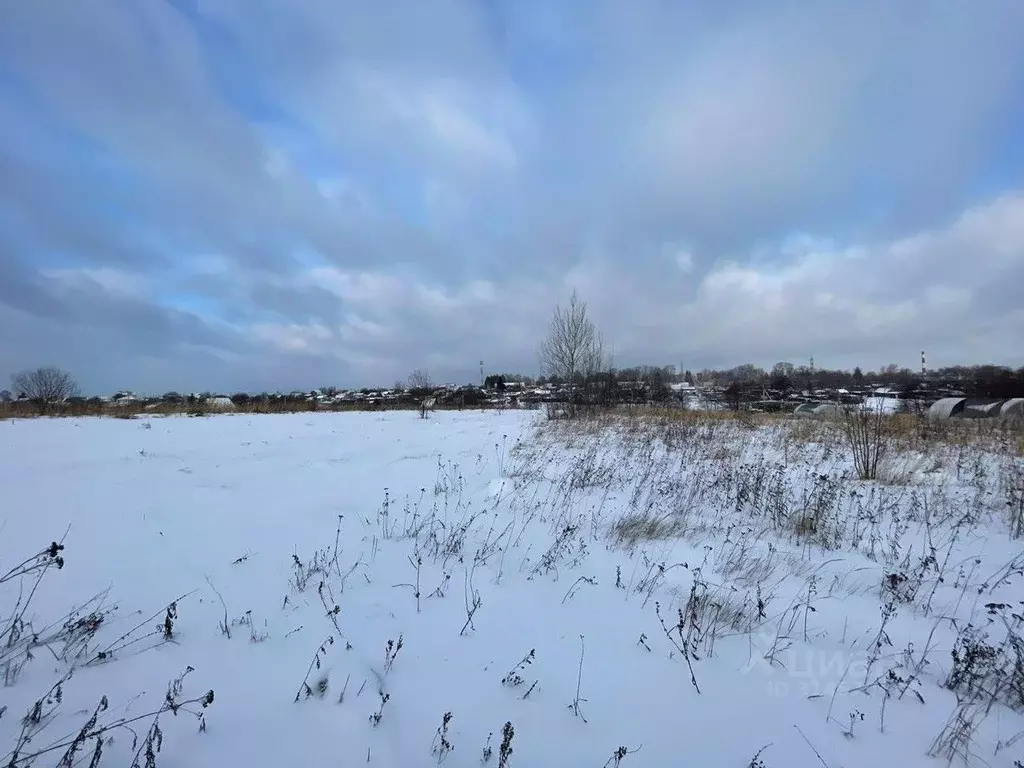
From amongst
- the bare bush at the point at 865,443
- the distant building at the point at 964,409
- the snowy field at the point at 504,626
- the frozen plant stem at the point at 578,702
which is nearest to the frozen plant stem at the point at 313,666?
the snowy field at the point at 504,626

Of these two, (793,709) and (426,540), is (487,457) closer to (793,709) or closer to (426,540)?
(426,540)

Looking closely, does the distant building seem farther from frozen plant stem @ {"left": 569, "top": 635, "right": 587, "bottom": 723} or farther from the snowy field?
frozen plant stem @ {"left": 569, "top": 635, "right": 587, "bottom": 723}

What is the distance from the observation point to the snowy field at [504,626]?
1.96 metres

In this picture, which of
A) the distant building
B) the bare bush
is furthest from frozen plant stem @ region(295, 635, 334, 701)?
the distant building

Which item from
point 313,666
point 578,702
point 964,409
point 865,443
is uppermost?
point 865,443

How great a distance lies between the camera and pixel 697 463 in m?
7.94

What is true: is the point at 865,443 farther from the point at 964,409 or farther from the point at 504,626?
the point at 964,409

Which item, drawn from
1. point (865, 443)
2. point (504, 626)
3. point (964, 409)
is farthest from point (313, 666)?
point (964, 409)

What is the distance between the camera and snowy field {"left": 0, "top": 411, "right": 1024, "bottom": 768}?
196 centimetres

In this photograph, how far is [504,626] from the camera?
111 inches

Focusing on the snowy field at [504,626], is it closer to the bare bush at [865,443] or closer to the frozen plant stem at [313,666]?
the frozen plant stem at [313,666]

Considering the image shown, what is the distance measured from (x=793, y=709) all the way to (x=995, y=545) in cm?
408

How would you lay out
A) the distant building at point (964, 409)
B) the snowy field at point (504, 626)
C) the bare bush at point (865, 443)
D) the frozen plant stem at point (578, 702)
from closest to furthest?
the snowy field at point (504, 626) → the frozen plant stem at point (578, 702) → the bare bush at point (865, 443) → the distant building at point (964, 409)

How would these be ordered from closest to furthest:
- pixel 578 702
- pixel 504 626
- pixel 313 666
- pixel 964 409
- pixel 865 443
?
pixel 578 702 → pixel 313 666 → pixel 504 626 → pixel 865 443 → pixel 964 409
